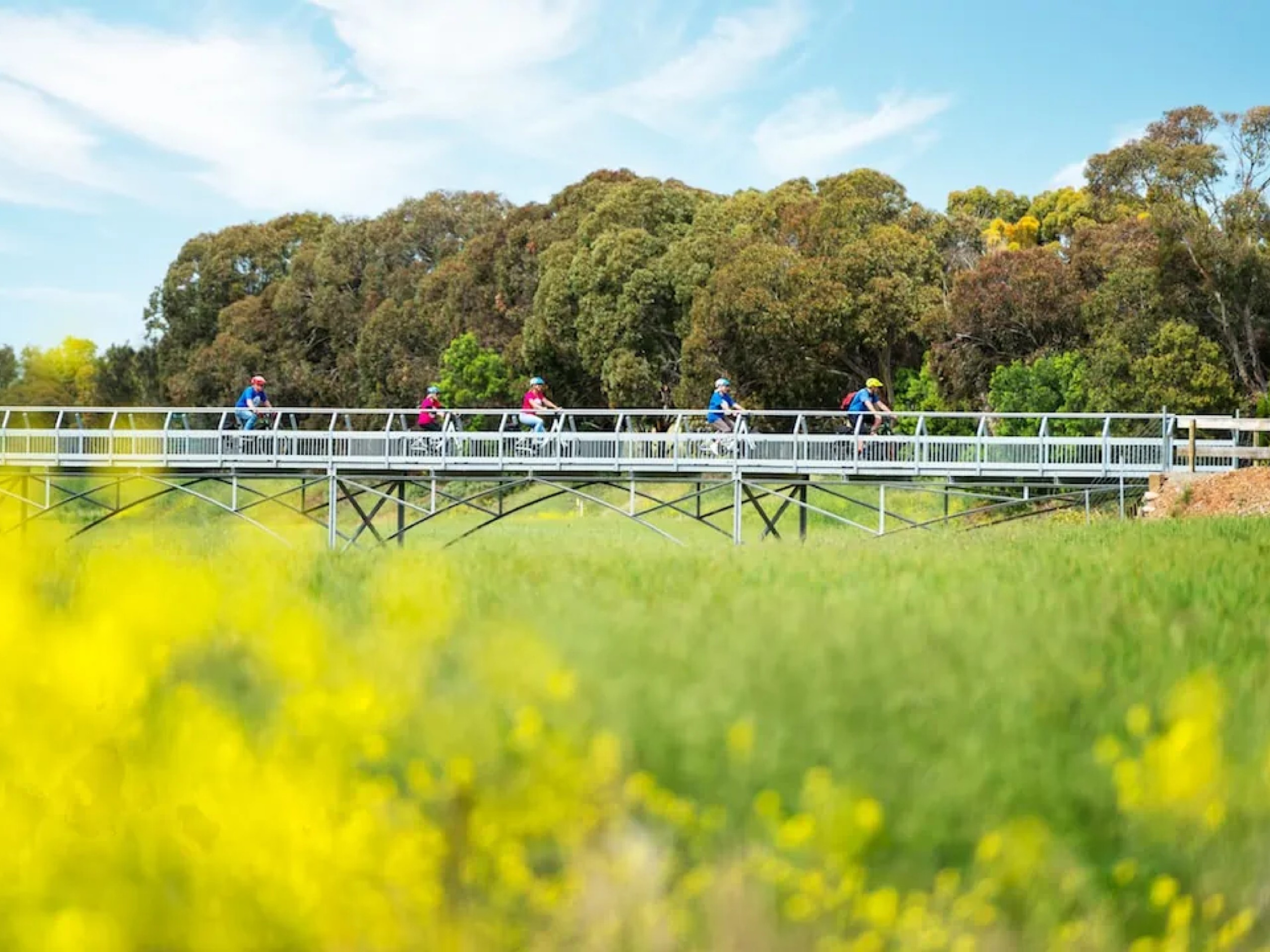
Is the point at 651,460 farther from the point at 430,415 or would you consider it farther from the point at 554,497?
the point at 554,497

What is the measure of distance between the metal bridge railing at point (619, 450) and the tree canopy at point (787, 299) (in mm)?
2728

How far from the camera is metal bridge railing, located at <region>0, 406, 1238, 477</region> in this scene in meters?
26.9

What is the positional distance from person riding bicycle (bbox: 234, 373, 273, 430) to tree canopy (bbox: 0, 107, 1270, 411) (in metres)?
3.87

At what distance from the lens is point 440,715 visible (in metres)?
4.66

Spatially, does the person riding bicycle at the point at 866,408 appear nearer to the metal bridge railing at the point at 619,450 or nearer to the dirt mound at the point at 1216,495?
the metal bridge railing at the point at 619,450

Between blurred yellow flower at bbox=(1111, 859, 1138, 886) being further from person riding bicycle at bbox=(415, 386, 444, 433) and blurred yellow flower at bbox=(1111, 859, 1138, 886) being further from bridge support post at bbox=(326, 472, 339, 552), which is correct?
person riding bicycle at bbox=(415, 386, 444, 433)

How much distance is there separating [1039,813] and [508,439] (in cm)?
2566

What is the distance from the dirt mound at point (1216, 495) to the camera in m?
22.2

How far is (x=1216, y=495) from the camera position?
23.4 m

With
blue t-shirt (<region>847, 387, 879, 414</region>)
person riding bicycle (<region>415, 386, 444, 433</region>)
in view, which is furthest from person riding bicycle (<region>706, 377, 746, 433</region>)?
person riding bicycle (<region>415, 386, 444, 433</region>)

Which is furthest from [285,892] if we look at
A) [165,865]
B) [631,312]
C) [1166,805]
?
[631,312]

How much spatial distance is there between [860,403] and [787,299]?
17.7 m

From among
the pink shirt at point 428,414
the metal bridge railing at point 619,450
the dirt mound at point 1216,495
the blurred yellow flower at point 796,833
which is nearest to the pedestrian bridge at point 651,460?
the metal bridge railing at point 619,450

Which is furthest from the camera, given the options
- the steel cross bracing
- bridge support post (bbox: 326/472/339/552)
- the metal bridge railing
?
bridge support post (bbox: 326/472/339/552)
